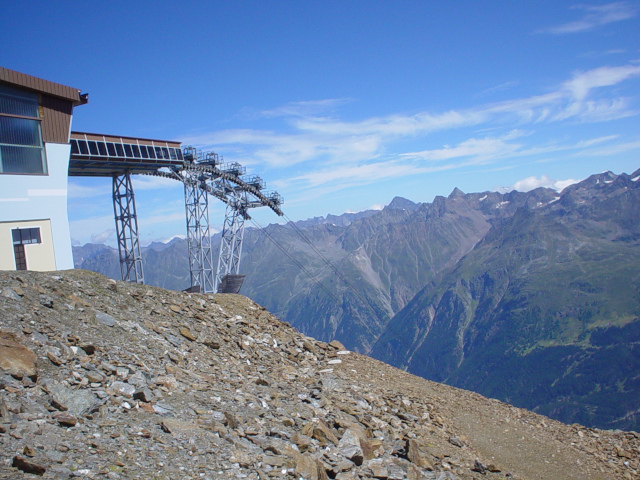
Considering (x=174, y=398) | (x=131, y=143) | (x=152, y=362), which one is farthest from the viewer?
(x=131, y=143)

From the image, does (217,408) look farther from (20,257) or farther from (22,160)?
(22,160)

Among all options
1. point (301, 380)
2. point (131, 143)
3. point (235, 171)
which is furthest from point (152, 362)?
point (235, 171)

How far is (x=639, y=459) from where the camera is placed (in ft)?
62.2

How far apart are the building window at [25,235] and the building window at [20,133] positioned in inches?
131

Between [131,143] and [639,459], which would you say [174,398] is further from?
[131,143]

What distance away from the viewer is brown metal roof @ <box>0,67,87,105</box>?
82.0 ft

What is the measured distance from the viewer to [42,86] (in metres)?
26.7

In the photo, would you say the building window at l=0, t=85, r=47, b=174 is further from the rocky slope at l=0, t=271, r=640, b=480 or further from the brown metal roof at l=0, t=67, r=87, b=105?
the rocky slope at l=0, t=271, r=640, b=480

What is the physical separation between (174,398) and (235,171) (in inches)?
1917

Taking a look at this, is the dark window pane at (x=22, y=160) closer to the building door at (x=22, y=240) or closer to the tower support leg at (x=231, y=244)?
the building door at (x=22, y=240)

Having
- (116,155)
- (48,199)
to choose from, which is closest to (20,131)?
(48,199)

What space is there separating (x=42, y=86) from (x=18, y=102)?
5.36 feet

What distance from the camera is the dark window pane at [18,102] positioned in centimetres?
2525

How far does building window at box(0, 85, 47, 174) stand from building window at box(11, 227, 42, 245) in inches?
131
